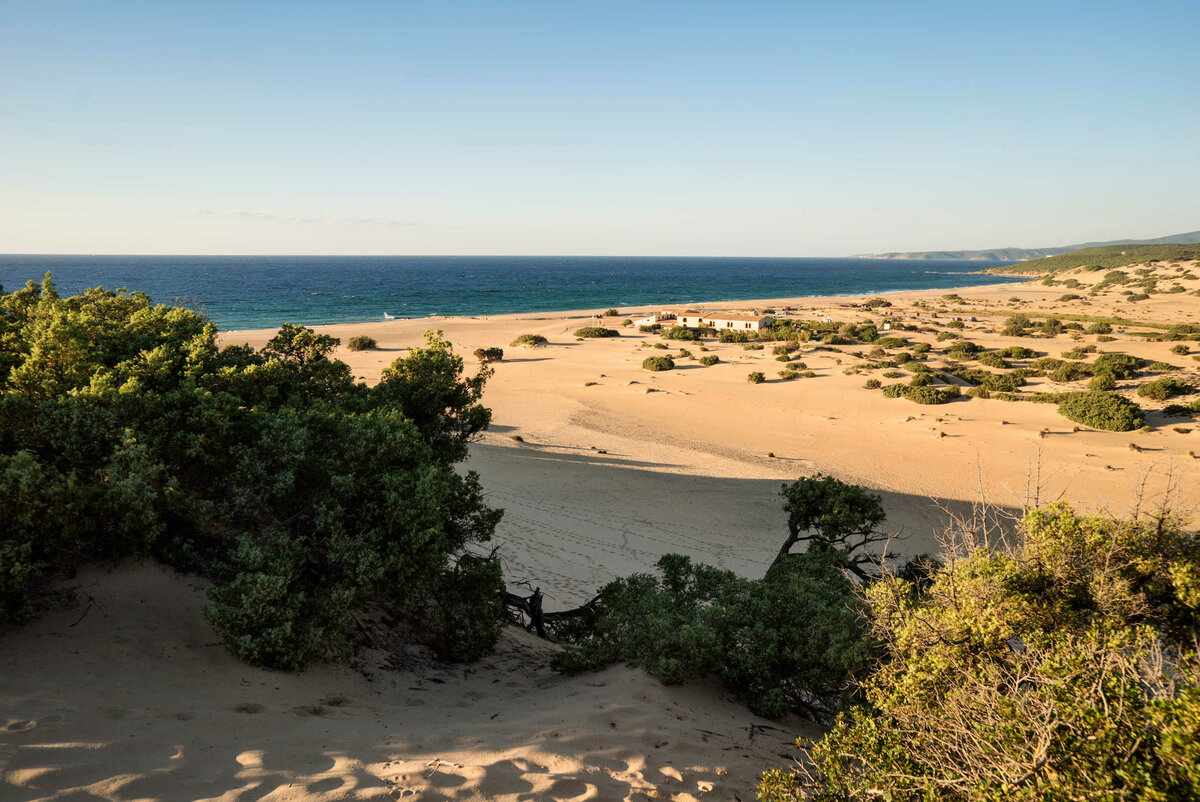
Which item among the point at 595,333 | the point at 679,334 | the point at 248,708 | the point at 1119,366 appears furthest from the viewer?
the point at 595,333

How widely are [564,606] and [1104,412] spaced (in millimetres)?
27702

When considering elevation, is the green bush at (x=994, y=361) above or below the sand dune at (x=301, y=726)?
Result: above

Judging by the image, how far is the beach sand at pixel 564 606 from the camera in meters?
5.39

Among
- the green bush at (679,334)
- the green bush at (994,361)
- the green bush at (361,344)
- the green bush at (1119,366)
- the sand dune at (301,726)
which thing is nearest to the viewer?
the sand dune at (301,726)

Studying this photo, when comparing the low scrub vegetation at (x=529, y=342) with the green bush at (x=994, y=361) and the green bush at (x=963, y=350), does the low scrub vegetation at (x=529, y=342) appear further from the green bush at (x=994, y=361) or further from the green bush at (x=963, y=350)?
the green bush at (x=994, y=361)

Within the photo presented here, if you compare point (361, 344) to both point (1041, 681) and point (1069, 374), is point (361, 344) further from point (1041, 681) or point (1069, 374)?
point (1041, 681)

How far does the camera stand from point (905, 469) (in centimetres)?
2281

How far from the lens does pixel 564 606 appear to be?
12.9 meters

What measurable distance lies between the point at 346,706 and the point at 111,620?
298 cm

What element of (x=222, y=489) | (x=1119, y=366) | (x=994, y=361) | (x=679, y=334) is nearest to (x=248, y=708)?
(x=222, y=489)

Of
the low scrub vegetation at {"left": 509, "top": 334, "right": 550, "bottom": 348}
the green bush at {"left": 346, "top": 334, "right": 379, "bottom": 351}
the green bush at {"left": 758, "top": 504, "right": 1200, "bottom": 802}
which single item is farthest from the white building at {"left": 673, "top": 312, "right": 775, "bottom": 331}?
the green bush at {"left": 758, "top": 504, "right": 1200, "bottom": 802}

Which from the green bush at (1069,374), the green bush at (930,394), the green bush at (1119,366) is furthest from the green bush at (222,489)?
the green bush at (1119,366)

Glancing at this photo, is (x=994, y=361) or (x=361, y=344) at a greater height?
(x=361, y=344)

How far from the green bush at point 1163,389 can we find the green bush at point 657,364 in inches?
990
